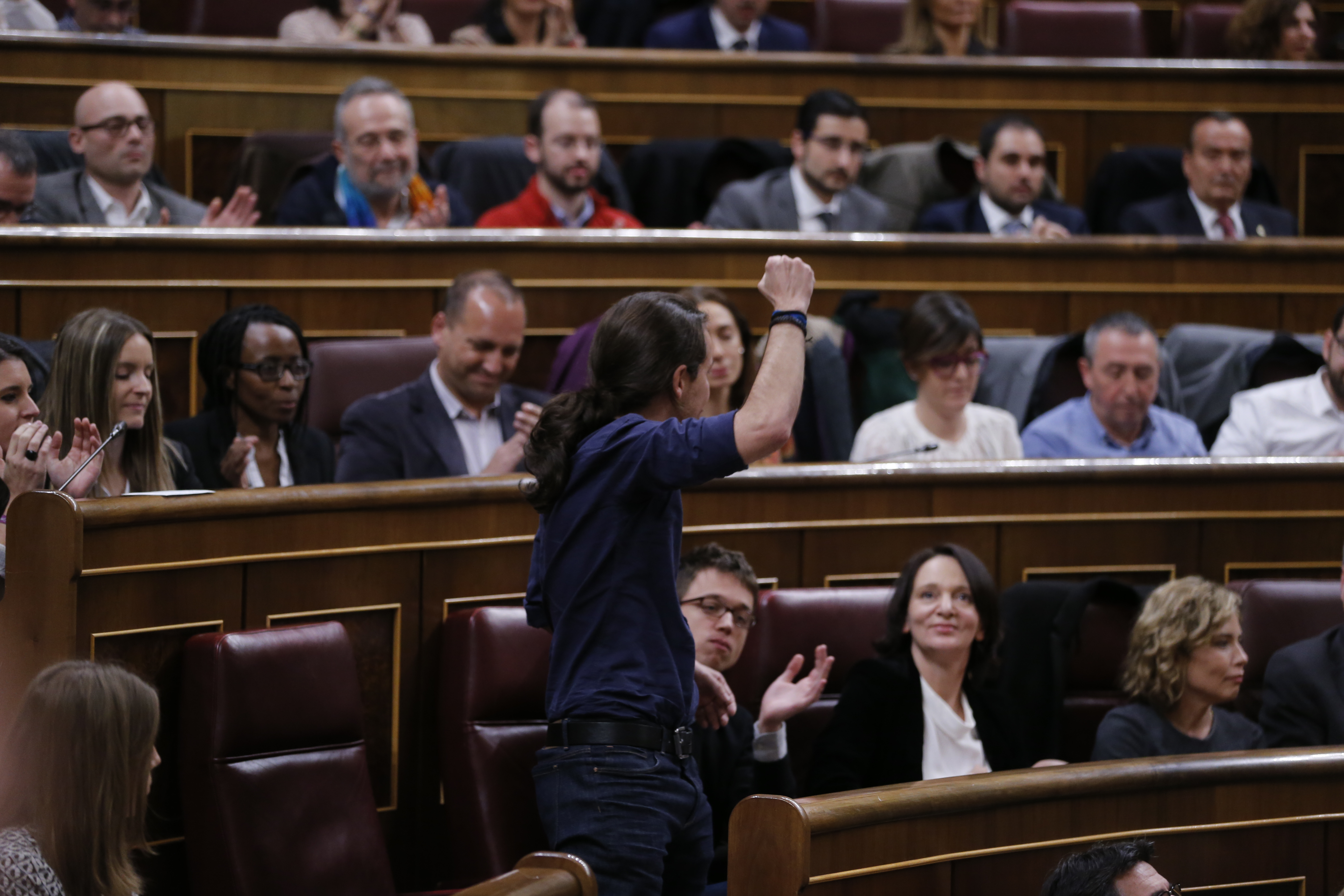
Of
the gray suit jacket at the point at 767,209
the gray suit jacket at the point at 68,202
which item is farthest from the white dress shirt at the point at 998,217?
the gray suit jacket at the point at 68,202

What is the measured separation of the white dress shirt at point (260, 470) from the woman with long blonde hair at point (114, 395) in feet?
0.51

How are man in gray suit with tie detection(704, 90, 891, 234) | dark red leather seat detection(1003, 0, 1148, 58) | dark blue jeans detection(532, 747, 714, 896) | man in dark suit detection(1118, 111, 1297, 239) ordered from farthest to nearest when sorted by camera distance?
dark red leather seat detection(1003, 0, 1148, 58), man in dark suit detection(1118, 111, 1297, 239), man in gray suit with tie detection(704, 90, 891, 234), dark blue jeans detection(532, 747, 714, 896)

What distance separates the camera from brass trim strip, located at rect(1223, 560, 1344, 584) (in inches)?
68.7

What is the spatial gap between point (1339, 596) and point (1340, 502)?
180 mm

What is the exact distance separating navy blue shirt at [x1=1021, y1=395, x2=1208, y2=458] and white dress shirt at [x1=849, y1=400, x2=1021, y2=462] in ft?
0.13

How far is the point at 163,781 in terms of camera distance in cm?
124

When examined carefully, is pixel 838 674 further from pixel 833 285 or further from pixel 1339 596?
pixel 833 285

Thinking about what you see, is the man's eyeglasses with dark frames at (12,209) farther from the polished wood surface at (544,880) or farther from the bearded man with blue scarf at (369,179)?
the polished wood surface at (544,880)

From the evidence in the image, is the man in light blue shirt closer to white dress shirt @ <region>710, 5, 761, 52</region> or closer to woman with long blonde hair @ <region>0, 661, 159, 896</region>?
white dress shirt @ <region>710, 5, 761, 52</region>

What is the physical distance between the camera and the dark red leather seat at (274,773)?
3.92ft

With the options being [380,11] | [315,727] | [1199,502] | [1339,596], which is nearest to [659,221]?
[380,11]

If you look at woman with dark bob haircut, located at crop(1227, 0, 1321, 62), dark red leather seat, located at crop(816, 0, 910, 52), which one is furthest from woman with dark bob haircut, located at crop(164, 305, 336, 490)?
woman with dark bob haircut, located at crop(1227, 0, 1321, 62)

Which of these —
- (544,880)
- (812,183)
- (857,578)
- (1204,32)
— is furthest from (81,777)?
(1204,32)

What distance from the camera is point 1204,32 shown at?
3.09m
